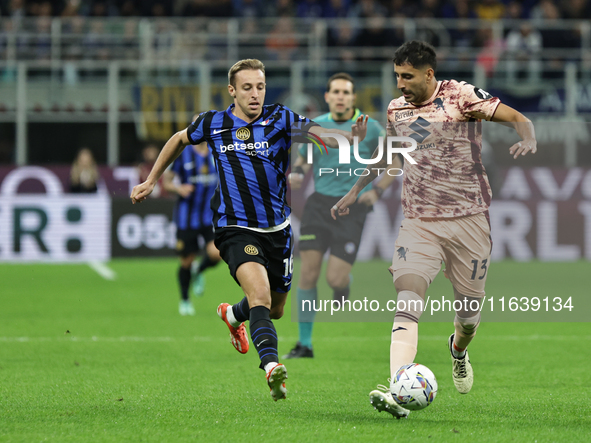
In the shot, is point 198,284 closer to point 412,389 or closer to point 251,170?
point 251,170

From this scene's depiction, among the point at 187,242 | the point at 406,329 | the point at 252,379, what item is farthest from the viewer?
the point at 187,242

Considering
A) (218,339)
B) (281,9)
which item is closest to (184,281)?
(218,339)

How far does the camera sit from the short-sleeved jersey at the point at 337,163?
21.8ft

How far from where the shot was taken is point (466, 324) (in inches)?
217

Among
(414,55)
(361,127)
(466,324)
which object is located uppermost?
(414,55)

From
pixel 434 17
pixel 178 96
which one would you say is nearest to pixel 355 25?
pixel 434 17

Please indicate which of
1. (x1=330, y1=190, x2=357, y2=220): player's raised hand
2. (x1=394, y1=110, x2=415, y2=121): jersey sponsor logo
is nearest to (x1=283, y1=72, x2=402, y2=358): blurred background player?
(x1=330, y1=190, x2=357, y2=220): player's raised hand

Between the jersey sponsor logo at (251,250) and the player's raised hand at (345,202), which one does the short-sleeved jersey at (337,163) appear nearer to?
the player's raised hand at (345,202)

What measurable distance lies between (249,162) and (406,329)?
1.45 meters

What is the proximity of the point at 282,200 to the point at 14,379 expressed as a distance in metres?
2.25

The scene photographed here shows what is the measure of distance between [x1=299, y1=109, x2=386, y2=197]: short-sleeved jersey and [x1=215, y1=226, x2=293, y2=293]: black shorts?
3.51 feet

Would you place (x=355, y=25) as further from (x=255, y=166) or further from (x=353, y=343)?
(x=255, y=166)

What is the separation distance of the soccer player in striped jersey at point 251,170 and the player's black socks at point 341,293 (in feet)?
4.55

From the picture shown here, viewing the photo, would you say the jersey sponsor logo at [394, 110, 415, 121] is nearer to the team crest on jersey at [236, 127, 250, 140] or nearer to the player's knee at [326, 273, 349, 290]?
the team crest on jersey at [236, 127, 250, 140]
